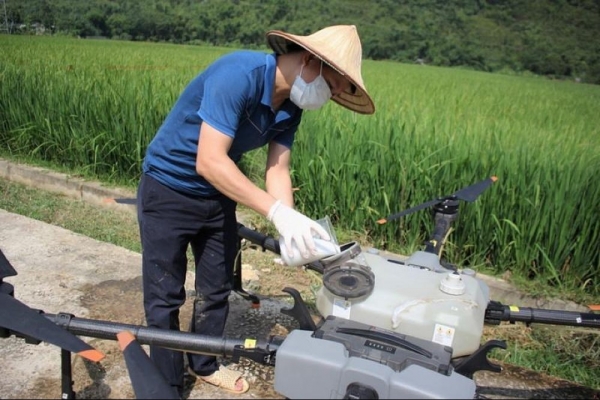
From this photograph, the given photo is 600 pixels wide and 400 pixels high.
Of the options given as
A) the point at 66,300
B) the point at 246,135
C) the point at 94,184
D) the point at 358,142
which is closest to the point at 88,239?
the point at 66,300

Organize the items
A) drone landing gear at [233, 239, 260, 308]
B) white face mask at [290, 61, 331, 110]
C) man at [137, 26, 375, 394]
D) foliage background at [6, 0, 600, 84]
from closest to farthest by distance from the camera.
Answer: man at [137, 26, 375, 394]
white face mask at [290, 61, 331, 110]
drone landing gear at [233, 239, 260, 308]
foliage background at [6, 0, 600, 84]

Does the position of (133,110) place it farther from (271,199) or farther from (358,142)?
(271,199)

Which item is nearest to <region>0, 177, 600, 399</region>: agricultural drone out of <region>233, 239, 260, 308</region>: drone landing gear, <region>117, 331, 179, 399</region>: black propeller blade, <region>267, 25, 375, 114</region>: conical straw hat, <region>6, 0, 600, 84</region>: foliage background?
<region>117, 331, 179, 399</region>: black propeller blade

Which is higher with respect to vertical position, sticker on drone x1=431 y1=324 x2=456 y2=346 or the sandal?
sticker on drone x1=431 y1=324 x2=456 y2=346

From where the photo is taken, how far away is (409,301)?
145cm

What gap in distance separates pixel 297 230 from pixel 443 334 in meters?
0.47

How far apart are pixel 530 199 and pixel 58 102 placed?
13.9 feet

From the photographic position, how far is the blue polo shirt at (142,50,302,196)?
1.60 meters

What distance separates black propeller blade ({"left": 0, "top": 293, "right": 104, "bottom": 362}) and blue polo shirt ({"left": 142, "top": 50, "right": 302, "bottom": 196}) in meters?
0.63

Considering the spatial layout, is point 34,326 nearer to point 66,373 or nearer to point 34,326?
point 34,326

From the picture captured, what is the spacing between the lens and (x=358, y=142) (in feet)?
12.5

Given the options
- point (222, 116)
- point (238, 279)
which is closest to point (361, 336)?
point (222, 116)

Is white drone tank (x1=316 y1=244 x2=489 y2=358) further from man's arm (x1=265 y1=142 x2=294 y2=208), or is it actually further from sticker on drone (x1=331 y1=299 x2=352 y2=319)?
man's arm (x1=265 y1=142 x2=294 y2=208)

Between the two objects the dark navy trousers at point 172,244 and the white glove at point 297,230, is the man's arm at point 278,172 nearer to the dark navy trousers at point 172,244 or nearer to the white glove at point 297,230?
the dark navy trousers at point 172,244
